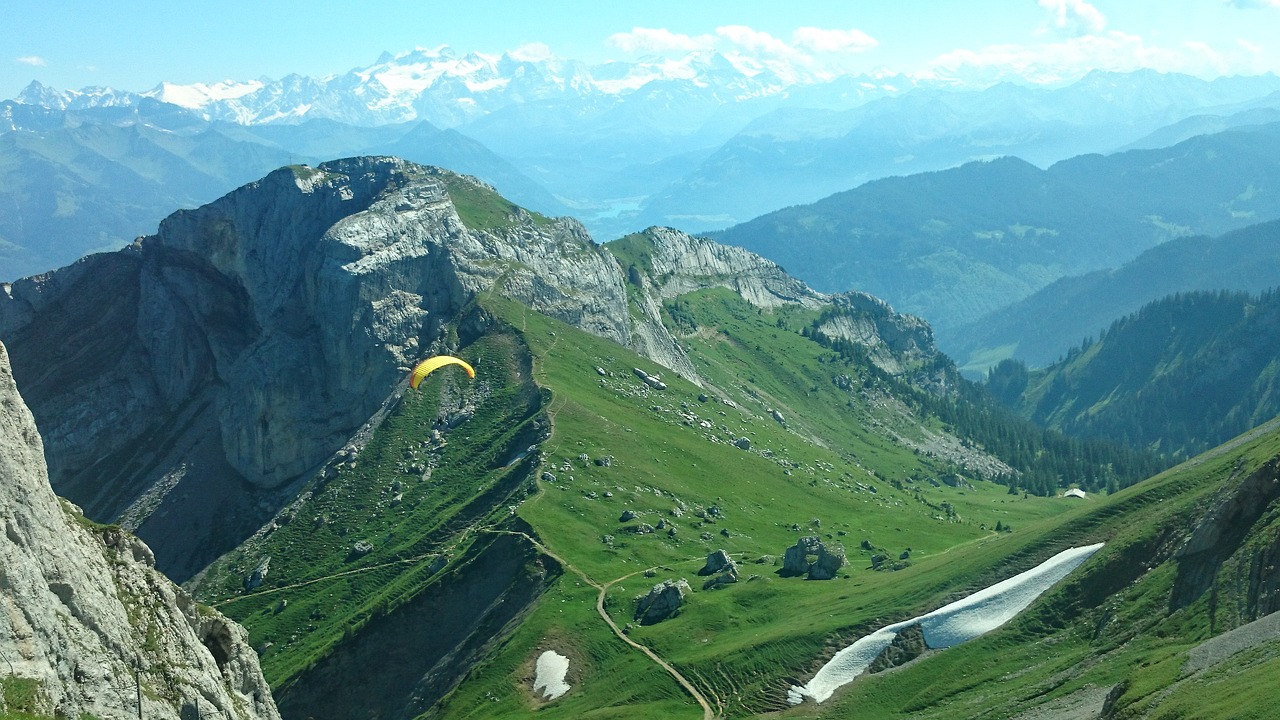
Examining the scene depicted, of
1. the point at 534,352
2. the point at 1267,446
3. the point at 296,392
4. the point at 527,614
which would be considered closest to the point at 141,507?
the point at 296,392

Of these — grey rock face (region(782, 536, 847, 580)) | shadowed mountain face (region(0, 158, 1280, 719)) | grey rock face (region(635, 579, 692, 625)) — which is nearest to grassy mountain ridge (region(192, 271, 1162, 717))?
shadowed mountain face (region(0, 158, 1280, 719))

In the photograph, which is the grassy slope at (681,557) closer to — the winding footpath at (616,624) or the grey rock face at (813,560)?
the winding footpath at (616,624)

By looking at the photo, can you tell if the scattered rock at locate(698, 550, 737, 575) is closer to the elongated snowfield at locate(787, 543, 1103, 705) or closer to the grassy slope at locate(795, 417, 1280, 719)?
the elongated snowfield at locate(787, 543, 1103, 705)

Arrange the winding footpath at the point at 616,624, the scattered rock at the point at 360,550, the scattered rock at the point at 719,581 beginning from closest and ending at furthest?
the winding footpath at the point at 616,624, the scattered rock at the point at 719,581, the scattered rock at the point at 360,550

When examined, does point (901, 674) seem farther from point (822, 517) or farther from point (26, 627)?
point (822, 517)

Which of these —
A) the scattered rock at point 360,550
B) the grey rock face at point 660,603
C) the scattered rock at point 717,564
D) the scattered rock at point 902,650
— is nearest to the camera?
the scattered rock at point 902,650

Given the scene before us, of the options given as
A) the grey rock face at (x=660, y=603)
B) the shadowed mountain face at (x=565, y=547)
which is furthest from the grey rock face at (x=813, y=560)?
the grey rock face at (x=660, y=603)

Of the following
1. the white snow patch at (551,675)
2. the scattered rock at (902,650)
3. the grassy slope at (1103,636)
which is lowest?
the white snow patch at (551,675)

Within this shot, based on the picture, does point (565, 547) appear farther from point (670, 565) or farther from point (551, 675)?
point (551, 675)
